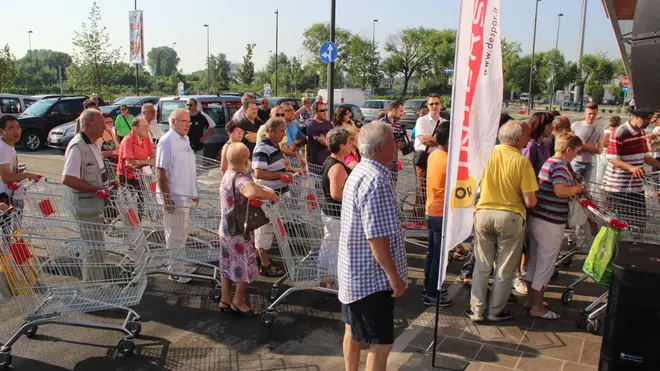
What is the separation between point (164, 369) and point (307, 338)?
1270 mm

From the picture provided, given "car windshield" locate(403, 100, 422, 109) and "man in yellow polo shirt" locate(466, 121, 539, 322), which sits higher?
"car windshield" locate(403, 100, 422, 109)

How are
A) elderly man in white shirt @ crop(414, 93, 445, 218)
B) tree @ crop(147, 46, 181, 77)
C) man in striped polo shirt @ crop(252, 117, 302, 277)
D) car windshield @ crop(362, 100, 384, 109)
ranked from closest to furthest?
man in striped polo shirt @ crop(252, 117, 302, 277) < elderly man in white shirt @ crop(414, 93, 445, 218) < car windshield @ crop(362, 100, 384, 109) < tree @ crop(147, 46, 181, 77)

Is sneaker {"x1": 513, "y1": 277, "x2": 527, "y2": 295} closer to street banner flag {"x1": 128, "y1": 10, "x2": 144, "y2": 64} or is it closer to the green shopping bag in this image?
the green shopping bag

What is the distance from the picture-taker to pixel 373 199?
3.06 m

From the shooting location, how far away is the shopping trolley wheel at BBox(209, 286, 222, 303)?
561cm

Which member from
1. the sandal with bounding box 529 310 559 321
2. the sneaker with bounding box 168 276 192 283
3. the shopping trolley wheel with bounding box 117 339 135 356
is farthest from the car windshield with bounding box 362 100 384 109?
the shopping trolley wheel with bounding box 117 339 135 356

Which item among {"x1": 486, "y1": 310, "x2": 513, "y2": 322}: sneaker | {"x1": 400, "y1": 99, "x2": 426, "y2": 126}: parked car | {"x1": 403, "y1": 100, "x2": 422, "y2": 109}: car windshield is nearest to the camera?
{"x1": 486, "y1": 310, "x2": 513, "y2": 322}: sneaker

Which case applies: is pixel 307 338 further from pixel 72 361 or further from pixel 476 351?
pixel 72 361

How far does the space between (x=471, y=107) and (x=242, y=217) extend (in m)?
2.30

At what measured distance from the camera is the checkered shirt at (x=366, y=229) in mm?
3066

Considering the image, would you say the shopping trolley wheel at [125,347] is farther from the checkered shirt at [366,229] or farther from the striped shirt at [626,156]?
the striped shirt at [626,156]

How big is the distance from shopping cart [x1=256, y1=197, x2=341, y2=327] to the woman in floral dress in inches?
8.8

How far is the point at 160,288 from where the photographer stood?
19.6ft

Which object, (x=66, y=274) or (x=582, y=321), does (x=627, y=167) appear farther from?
(x=66, y=274)
